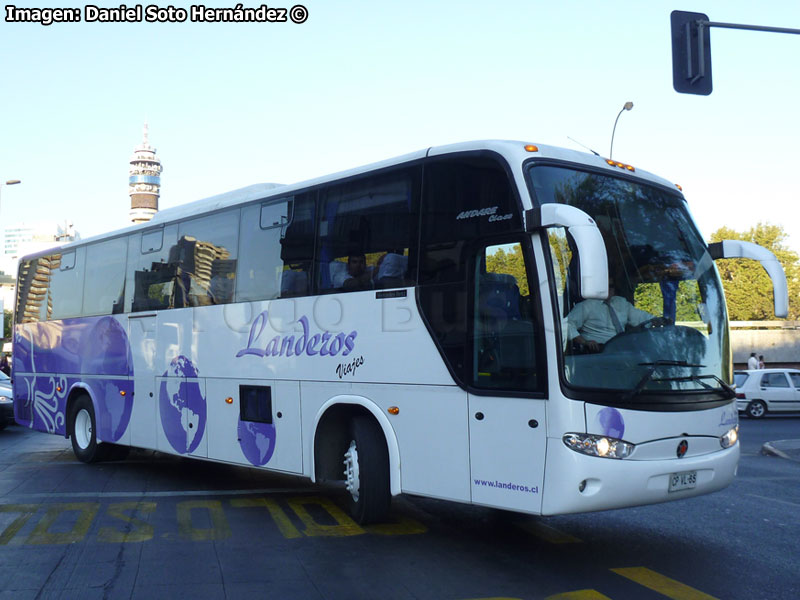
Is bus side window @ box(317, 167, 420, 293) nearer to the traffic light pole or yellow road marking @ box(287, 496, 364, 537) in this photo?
yellow road marking @ box(287, 496, 364, 537)

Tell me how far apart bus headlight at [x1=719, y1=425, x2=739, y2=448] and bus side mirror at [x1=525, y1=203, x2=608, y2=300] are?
2.05 metres

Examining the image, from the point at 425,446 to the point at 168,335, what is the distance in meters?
5.23

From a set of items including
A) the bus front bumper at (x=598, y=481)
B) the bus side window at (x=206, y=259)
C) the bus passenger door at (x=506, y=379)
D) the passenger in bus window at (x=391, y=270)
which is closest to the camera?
the bus front bumper at (x=598, y=481)

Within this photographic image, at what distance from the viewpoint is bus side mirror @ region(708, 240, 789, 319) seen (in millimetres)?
7207

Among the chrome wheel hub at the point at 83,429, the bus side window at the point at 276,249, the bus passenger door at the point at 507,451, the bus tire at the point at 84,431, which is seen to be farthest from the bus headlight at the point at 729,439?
the chrome wheel hub at the point at 83,429

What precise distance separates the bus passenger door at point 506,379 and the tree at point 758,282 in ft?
189

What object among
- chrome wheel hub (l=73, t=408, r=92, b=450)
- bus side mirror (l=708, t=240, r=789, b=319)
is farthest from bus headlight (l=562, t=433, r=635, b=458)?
chrome wheel hub (l=73, t=408, r=92, b=450)

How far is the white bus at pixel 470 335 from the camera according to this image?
625 cm

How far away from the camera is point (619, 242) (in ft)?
22.5

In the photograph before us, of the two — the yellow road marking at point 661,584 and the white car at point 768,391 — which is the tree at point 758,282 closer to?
the white car at point 768,391

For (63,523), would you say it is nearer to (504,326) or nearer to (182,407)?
(182,407)

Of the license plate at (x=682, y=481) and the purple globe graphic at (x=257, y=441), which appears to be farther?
the purple globe graphic at (x=257, y=441)

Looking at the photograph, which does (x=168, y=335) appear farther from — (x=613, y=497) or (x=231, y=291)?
(x=613, y=497)

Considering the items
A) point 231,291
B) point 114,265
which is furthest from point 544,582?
point 114,265
